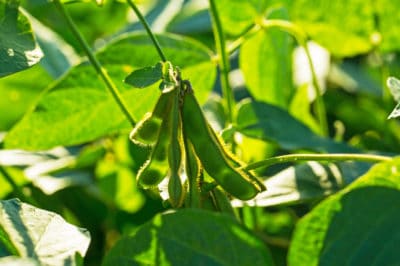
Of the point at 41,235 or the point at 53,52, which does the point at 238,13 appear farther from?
the point at 41,235

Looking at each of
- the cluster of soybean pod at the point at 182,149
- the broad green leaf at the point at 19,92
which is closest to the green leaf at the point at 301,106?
the broad green leaf at the point at 19,92

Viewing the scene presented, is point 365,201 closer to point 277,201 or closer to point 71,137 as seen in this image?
point 277,201

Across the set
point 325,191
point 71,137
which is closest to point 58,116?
point 71,137

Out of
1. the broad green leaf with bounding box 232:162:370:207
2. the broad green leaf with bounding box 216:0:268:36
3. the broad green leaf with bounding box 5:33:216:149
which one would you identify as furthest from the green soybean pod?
the broad green leaf with bounding box 216:0:268:36

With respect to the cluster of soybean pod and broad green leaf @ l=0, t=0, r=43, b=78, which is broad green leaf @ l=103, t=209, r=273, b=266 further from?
broad green leaf @ l=0, t=0, r=43, b=78

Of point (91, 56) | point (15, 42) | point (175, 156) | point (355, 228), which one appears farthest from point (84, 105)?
point (355, 228)
